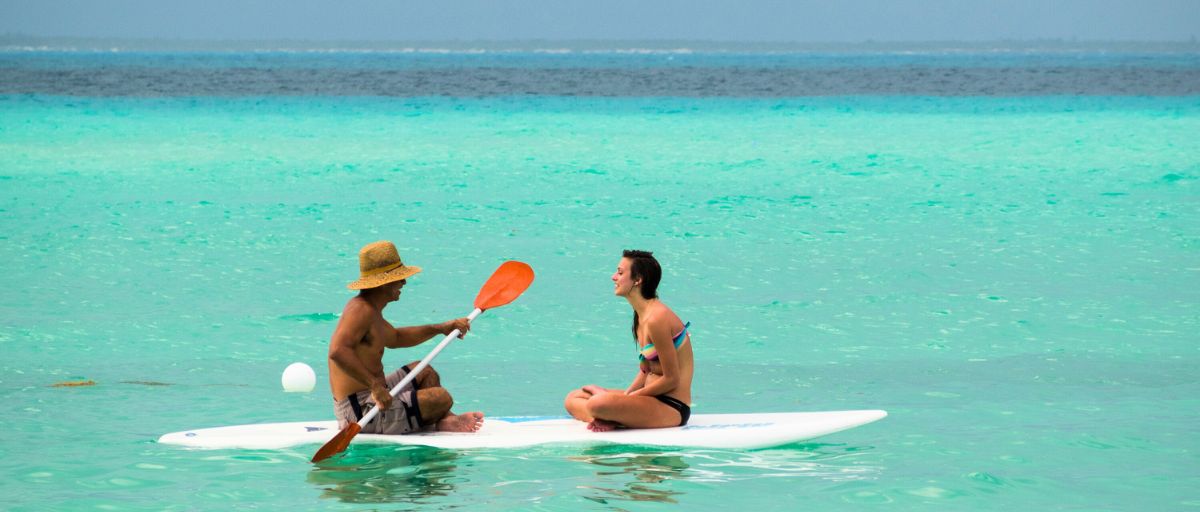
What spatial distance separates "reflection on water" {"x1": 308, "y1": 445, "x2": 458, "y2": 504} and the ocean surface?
19 mm

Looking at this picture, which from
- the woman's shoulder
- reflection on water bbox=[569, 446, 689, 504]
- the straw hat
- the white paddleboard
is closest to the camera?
reflection on water bbox=[569, 446, 689, 504]

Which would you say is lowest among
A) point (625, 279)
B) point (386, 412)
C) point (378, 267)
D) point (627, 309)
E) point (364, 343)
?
point (386, 412)

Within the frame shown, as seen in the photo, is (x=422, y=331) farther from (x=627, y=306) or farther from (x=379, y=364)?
(x=627, y=306)

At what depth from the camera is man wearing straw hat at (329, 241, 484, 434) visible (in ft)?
20.9

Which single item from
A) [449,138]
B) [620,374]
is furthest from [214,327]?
[449,138]

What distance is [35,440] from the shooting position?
295 inches

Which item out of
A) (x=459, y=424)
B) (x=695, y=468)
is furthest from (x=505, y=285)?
(x=695, y=468)

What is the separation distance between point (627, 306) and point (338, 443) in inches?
218

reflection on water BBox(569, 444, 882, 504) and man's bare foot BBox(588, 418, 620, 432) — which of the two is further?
man's bare foot BBox(588, 418, 620, 432)

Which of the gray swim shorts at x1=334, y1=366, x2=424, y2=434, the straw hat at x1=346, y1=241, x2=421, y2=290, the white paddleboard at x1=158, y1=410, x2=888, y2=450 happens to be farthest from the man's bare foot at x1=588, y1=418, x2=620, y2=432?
the straw hat at x1=346, y1=241, x2=421, y2=290

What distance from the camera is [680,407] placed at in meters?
6.74

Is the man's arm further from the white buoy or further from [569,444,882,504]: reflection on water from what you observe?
[569,444,882,504]: reflection on water

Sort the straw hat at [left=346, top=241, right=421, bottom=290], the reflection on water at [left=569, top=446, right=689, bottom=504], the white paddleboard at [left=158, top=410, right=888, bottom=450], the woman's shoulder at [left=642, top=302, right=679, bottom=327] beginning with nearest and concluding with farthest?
the reflection on water at [left=569, top=446, right=689, bottom=504], the straw hat at [left=346, top=241, right=421, bottom=290], the woman's shoulder at [left=642, top=302, right=679, bottom=327], the white paddleboard at [left=158, top=410, right=888, bottom=450]

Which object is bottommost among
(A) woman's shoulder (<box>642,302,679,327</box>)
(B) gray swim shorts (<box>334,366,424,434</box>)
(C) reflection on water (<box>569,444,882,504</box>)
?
(C) reflection on water (<box>569,444,882,504</box>)
